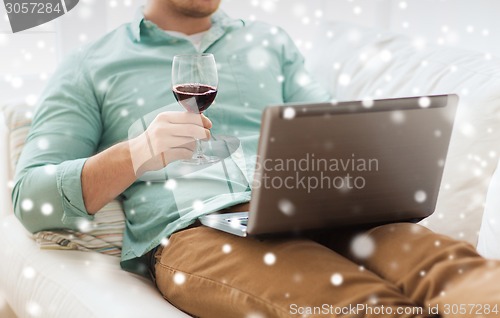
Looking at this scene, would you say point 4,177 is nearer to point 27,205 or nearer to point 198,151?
point 27,205

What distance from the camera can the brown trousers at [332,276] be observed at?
1052 millimetres

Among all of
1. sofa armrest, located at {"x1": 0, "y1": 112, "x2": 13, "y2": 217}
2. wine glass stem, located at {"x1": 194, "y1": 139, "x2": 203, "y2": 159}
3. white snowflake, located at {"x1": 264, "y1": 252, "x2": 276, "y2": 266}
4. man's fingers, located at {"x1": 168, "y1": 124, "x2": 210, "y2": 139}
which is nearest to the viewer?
white snowflake, located at {"x1": 264, "y1": 252, "x2": 276, "y2": 266}

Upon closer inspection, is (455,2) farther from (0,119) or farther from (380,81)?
(0,119)

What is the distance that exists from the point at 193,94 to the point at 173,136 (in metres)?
0.10

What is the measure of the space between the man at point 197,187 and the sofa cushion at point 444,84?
0.13 m

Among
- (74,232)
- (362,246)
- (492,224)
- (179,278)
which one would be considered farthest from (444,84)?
(74,232)

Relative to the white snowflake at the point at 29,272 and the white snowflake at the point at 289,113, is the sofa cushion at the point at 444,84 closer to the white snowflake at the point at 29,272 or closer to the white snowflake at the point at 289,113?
the white snowflake at the point at 289,113

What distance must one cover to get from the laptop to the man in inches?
2.5

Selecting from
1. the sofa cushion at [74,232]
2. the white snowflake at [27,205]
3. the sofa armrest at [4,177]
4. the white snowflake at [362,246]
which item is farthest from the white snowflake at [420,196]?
the sofa armrest at [4,177]

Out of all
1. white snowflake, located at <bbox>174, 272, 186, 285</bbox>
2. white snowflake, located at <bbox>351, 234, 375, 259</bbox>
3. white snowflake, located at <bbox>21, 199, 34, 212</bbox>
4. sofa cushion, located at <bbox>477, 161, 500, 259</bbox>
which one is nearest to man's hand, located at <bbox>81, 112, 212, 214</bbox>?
white snowflake, located at <bbox>21, 199, 34, 212</bbox>

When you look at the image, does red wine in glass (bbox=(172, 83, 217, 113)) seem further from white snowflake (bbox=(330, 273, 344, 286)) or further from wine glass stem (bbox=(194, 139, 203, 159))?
white snowflake (bbox=(330, 273, 344, 286))

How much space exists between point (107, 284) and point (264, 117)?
0.53 metres

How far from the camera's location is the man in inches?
44.1

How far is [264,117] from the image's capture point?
104 centimetres
